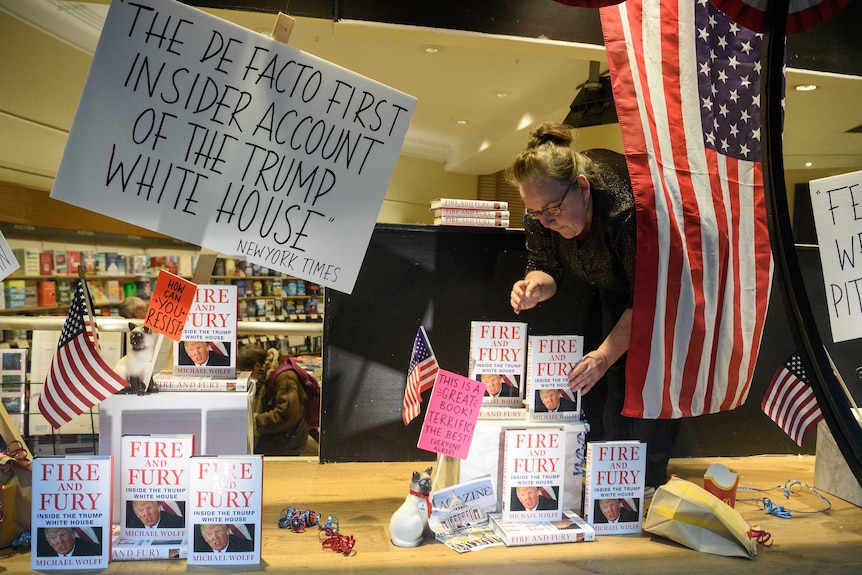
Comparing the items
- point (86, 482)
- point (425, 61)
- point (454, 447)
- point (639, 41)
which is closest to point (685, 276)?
point (639, 41)

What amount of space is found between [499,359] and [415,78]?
562 centimetres

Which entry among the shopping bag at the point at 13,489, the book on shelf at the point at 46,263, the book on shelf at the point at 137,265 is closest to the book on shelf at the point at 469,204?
the shopping bag at the point at 13,489

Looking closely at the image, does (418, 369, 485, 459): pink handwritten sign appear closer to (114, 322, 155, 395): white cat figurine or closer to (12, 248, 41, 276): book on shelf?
(114, 322, 155, 395): white cat figurine

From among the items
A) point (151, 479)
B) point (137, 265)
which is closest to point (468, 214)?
point (151, 479)

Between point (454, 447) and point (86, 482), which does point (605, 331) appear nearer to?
point (454, 447)

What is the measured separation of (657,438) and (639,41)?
3.50 ft

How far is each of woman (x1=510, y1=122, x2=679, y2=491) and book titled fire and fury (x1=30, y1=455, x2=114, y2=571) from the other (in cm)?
100

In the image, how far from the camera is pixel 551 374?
1.38m

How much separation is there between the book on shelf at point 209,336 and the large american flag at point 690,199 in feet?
3.20

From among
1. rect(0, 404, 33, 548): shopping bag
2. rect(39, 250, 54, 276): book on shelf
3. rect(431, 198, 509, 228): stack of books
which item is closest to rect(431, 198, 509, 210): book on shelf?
rect(431, 198, 509, 228): stack of books

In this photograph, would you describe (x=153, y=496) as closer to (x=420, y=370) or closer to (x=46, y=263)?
(x=420, y=370)

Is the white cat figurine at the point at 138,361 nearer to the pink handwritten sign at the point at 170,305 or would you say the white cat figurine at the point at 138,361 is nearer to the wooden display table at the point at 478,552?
the pink handwritten sign at the point at 170,305

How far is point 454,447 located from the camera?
4.17 feet

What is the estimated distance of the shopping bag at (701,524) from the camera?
1251 mm
